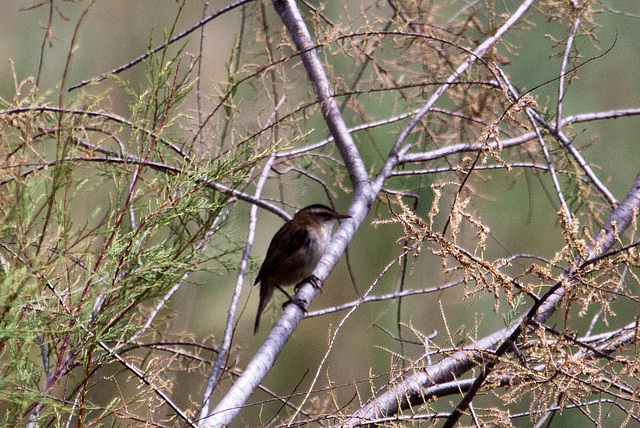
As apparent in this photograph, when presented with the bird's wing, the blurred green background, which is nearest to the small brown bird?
the bird's wing

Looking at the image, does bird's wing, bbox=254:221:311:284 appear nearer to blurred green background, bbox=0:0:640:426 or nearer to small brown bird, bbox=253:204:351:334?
small brown bird, bbox=253:204:351:334

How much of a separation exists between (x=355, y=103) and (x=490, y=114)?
69 cm

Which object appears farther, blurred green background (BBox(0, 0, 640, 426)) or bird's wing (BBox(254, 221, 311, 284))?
blurred green background (BBox(0, 0, 640, 426))

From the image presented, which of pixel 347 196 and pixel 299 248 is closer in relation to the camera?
pixel 299 248

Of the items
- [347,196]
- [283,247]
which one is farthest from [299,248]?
[347,196]

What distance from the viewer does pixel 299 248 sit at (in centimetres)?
373

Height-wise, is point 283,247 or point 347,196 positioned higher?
point 347,196

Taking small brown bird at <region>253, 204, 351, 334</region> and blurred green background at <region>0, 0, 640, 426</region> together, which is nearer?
small brown bird at <region>253, 204, 351, 334</region>

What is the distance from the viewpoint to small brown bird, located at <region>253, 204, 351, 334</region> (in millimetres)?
3715

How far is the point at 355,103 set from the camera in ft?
10.0

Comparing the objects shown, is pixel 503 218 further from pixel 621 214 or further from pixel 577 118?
pixel 621 214

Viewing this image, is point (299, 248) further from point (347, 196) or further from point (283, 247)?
point (347, 196)

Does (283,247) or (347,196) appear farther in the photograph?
(347,196)

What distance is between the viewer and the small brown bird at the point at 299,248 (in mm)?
3715
